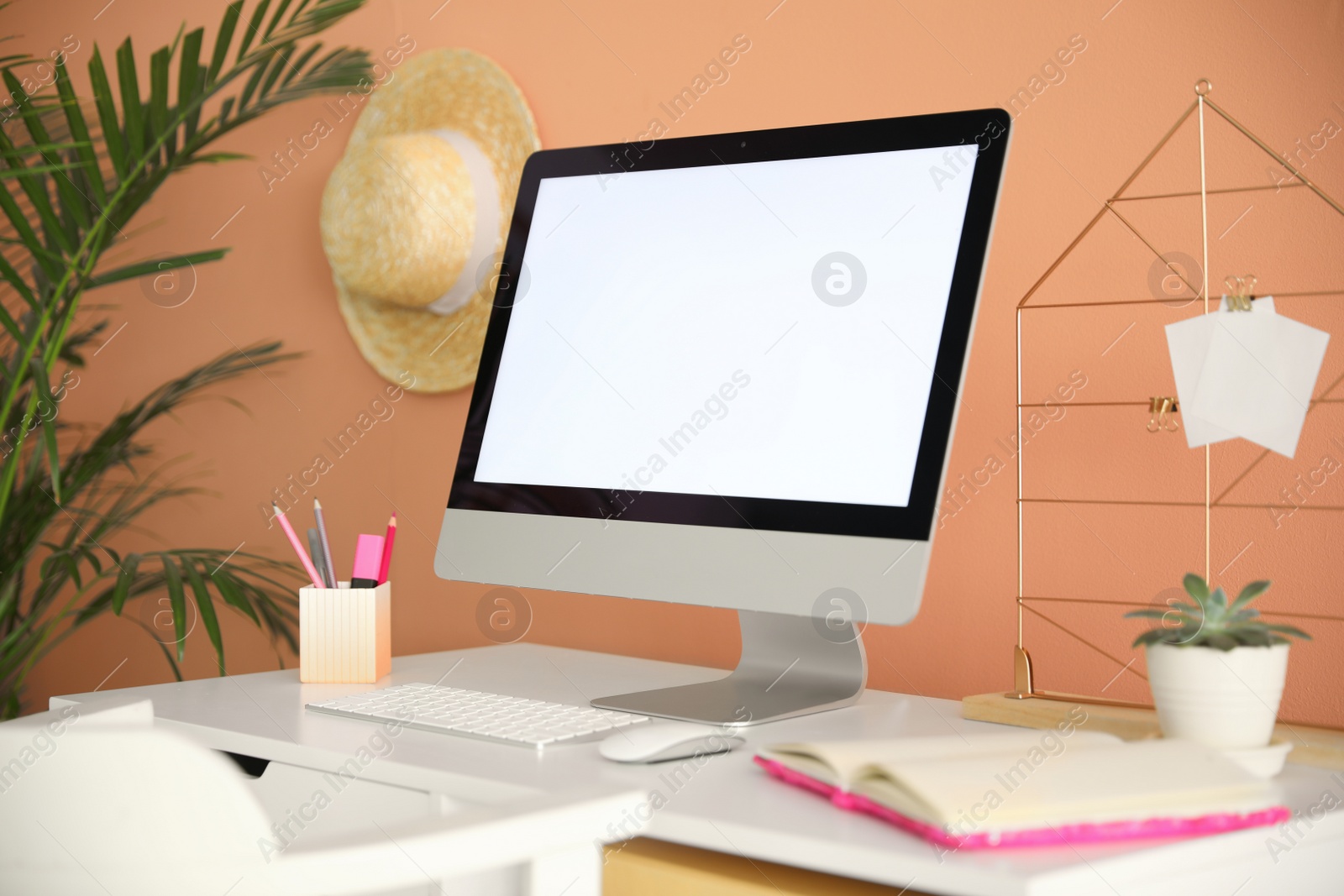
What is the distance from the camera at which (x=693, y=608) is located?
1.60 metres

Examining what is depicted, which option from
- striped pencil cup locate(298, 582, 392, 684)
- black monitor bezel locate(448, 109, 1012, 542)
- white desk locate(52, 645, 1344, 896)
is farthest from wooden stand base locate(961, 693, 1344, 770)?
striped pencil cup locate(298, 582, 392, 684)

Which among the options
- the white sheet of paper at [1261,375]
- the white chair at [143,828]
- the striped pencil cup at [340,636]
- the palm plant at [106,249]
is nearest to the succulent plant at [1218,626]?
the white sheet of paper at [1261,375]

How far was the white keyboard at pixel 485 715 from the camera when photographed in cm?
90

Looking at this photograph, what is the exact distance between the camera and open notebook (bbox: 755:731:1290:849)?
62 cm

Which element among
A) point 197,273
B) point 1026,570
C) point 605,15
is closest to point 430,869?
point 1026,570

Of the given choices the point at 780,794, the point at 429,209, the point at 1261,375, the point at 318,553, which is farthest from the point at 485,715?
the point at 429,209

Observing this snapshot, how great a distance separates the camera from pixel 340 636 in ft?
4.10

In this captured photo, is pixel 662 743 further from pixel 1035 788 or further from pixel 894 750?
pixel 1035 788

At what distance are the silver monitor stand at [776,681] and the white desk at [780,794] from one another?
24 millimetres

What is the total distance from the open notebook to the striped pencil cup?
617mm

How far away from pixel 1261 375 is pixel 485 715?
695mm

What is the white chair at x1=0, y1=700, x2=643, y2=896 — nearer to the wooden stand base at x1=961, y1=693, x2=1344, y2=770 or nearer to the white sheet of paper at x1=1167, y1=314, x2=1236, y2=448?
the wooden stand base at x1=961, y1=693, x2=1344, y2=770

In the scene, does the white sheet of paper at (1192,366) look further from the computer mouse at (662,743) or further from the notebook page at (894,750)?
the computer mouse at (662,743)

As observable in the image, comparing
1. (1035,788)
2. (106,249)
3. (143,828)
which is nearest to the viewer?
(143,828)
